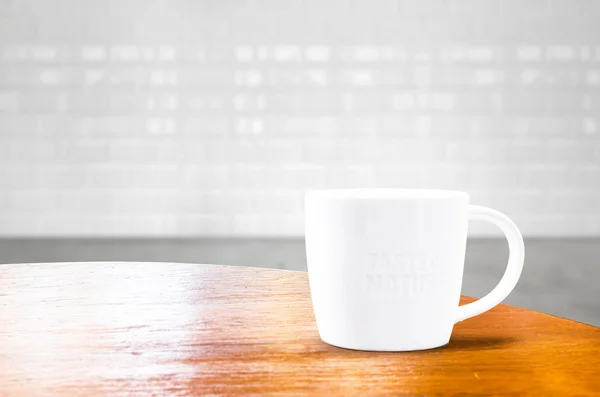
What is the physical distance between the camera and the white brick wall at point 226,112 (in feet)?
Result: 11.7

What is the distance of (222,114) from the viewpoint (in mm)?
3564

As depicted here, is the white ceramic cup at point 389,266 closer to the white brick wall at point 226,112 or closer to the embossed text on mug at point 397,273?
the embossed text on mug at point 397,273

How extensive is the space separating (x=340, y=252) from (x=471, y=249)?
309 cm

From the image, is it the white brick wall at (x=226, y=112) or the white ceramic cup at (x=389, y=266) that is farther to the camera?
the white brick wall at (x=226, y=112)

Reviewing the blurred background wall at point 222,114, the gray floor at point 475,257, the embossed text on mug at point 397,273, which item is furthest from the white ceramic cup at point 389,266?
the blurred background wall at point 222,114

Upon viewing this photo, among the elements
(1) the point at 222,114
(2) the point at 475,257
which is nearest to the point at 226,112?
(1) the point at 222,114

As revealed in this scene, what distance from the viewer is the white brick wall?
3555mm

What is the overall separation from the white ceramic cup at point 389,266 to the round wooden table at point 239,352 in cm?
1

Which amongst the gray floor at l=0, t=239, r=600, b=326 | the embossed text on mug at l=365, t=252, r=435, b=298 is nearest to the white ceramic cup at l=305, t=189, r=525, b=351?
the embossed text on mug at l=365, t=252, r=435, b=298

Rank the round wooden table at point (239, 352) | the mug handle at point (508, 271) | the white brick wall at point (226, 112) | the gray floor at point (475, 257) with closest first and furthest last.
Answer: the round wooden table at point (239, 352), the mug handle at point (508, 271), the gray floor at point (475, 257), the white brick wall at point (226, 112)

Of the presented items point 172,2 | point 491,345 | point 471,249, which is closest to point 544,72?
point 471,249

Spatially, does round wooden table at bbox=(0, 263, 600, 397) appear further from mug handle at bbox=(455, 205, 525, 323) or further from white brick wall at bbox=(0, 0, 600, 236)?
white brick wall at bbox=(0, 0, 600, 236)

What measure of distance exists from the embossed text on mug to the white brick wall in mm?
3175

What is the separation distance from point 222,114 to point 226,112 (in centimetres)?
2
